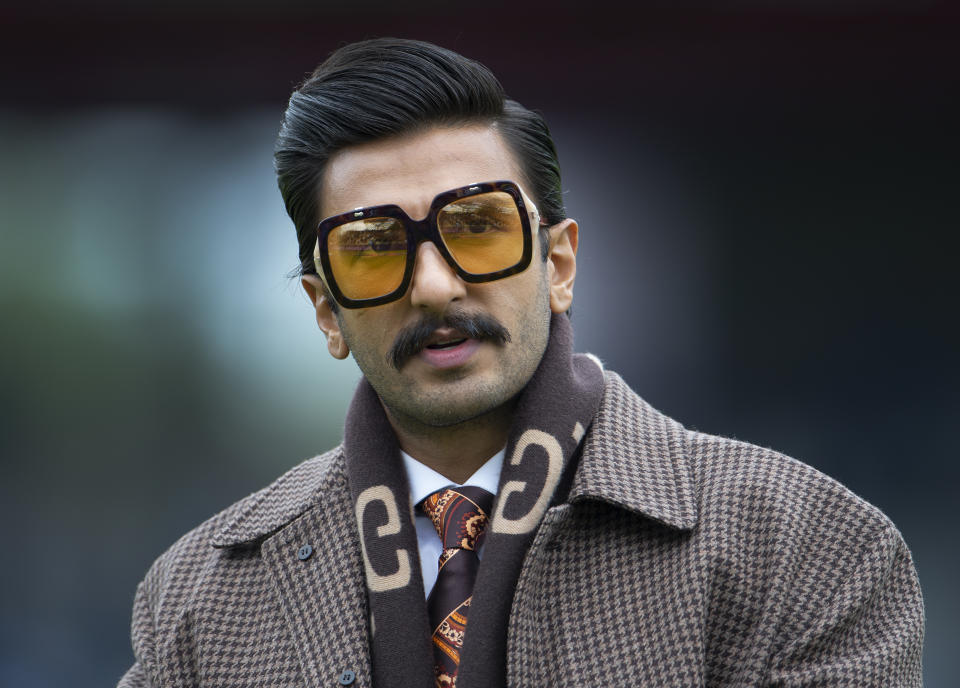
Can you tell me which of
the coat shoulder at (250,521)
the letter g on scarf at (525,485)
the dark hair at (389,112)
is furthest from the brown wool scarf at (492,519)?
the dark hair at (389,112)

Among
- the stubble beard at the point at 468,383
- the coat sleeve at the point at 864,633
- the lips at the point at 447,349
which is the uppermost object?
the lips at the point at 447,349

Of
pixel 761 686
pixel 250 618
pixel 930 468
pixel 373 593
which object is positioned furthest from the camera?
pixel 930 468

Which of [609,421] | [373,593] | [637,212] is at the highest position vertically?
[637,212]

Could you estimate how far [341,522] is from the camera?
7.21ft

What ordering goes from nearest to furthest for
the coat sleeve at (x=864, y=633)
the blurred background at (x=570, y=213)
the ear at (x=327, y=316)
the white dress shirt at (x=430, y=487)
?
the coat sleeve at (x=864, y=633), the white dress shirt at (x=430, y=487), the ear at (x=327, y=316), the blurred background at (x=570, y=213)

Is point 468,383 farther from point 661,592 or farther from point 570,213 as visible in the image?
point 570,213

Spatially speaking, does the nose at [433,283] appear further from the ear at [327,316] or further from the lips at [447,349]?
the ear at [327,316]

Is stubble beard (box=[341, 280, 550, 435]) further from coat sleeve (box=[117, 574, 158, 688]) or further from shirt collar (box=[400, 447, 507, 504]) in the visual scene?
coat sleeve (box=[117, 574, 158, 688])

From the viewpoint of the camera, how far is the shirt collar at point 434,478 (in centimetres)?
215

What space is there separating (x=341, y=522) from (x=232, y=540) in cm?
26

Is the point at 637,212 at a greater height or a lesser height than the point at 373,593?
greater

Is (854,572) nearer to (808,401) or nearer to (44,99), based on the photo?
(808,401)

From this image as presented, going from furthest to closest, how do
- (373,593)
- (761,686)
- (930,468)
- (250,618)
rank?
1. (930,468)
2. (250,618)
3. (373,593)
4. (761,686)

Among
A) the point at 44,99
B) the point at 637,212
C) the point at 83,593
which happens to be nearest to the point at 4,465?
the point at 83,593
